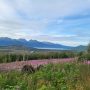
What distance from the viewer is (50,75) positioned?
13555 millimetres

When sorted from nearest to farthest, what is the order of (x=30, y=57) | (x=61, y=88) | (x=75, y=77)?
1. (x=61, y=88)
2. (x=75, y=77)
3. (x=30, y=57)

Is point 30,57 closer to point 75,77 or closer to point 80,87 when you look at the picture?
point 75,77

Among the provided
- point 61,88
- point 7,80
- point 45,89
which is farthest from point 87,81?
point 7,80

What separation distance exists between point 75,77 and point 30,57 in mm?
25611

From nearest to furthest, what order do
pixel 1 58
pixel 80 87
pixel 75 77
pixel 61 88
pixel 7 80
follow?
pixel 80 87 < pixel 61 88 < pixel 7 80 < pixel 75 77 < pixel 1 58

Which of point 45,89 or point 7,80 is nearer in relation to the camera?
point 45,89

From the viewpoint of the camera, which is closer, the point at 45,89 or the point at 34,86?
the point at 45,89

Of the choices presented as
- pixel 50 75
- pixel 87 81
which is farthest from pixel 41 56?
pixel 87 81

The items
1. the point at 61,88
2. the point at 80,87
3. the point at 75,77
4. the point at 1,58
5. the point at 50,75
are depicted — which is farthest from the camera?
the point at 1,58

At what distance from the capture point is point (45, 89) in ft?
31.1

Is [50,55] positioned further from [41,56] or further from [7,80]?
[7,80]

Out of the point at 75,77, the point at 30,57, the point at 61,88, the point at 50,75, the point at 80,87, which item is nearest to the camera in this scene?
the point at 80,87

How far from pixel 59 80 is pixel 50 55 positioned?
27.3 meters

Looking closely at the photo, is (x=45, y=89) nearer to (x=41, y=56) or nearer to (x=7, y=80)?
(x=7, y=80)
